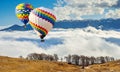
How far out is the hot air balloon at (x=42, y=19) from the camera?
544 ft

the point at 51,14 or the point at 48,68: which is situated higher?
the point at 51,14

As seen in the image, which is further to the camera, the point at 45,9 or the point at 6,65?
the point at 6,65

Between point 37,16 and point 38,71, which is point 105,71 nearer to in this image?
point 38,71

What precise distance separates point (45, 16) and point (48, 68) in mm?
36114

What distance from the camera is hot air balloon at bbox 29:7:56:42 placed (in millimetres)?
165875

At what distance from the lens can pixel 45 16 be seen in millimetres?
165875

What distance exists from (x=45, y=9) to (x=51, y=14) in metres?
3.88

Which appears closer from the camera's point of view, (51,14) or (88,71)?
(51,14)

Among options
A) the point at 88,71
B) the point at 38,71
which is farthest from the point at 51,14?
the point at 88,71

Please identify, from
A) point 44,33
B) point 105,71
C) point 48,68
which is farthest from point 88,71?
point 44,33

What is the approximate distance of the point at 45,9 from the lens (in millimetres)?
166625

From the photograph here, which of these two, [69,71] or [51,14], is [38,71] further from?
[51,14]

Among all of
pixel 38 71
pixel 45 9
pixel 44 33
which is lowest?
pixel 38 71

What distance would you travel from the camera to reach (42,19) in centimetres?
16562
